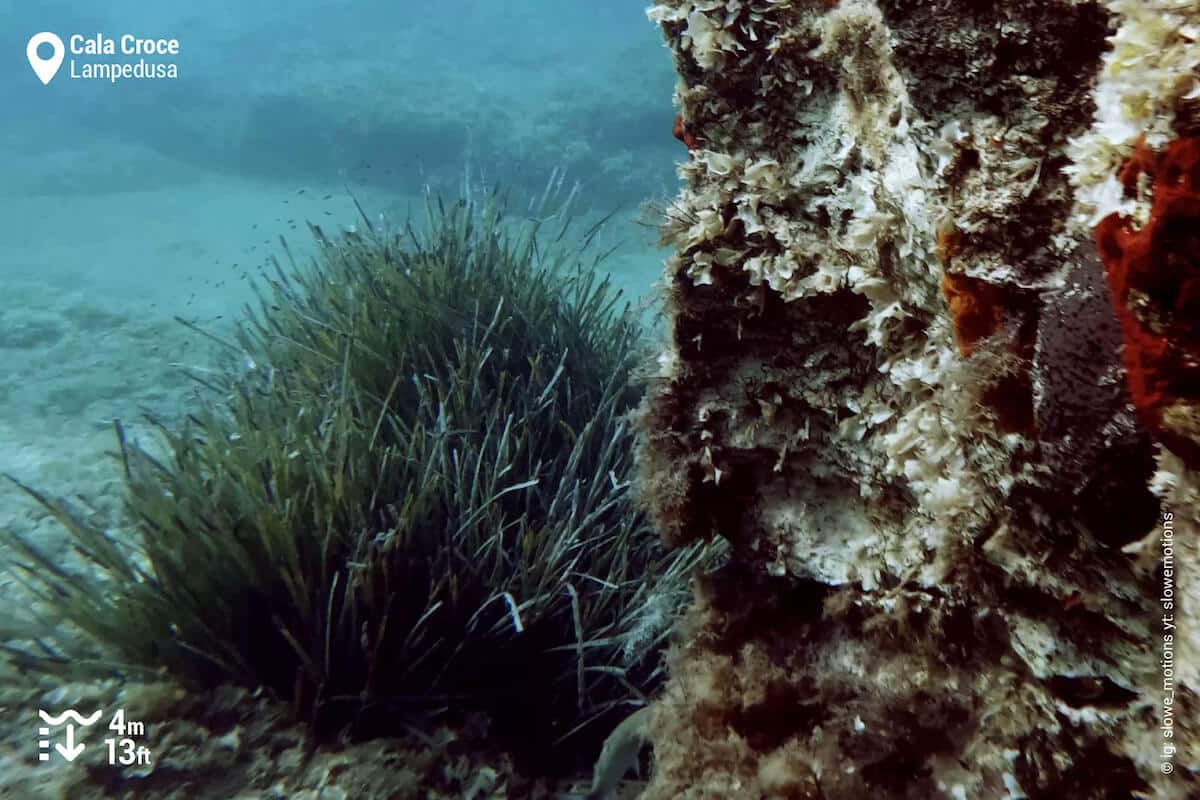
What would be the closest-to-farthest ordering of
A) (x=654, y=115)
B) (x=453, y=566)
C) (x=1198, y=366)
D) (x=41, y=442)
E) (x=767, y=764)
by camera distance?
1. (x=1198, y=366)
2. (x=767, y=764)
3. (x=453, y=566)
4. (x=41, y=442)
5. (x=654, y=115)

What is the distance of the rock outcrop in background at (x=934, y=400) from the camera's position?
0.89 m

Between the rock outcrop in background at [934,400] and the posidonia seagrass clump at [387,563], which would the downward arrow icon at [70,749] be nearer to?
the posidonia seagrass clump at [387,563]

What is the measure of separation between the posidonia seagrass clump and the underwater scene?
0.02 meters

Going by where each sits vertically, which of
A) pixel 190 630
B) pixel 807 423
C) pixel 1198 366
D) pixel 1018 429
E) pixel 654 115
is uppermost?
pixel 654 115

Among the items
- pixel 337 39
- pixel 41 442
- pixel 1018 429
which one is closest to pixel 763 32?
pixel 1018 429

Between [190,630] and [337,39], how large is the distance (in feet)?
101

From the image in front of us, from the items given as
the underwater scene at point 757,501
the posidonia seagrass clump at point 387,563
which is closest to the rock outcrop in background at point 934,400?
the underwater scene at point 757,501

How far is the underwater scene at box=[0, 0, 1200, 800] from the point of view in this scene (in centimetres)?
101

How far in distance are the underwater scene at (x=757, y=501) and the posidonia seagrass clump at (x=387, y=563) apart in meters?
0.02

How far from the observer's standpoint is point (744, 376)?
168 centimetres

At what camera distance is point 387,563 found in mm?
2254

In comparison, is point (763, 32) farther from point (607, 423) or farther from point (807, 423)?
point (607, 423)

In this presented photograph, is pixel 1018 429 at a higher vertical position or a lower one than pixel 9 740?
higher

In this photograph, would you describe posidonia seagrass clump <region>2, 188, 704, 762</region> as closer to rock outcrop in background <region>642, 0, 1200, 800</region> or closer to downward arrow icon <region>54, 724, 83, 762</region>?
downward arrow icon <region>54, 724, 83, 762</region>
